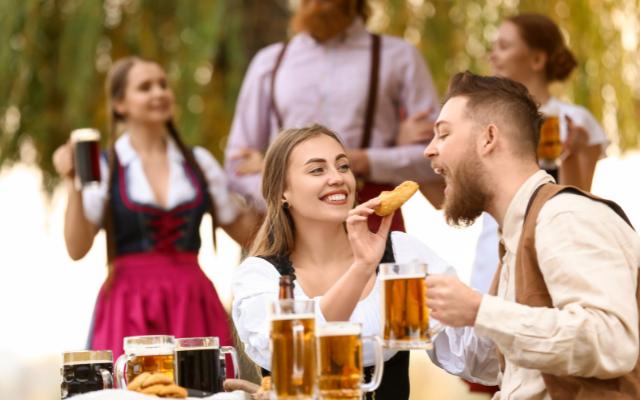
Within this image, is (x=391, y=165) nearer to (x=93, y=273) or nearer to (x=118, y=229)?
(x=118, y=229)

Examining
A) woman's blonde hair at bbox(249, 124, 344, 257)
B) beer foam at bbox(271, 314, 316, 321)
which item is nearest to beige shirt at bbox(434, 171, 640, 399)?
beer foam at bbox(271, 314, 316, 321)

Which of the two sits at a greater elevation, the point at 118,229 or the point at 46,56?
the point at 46,56

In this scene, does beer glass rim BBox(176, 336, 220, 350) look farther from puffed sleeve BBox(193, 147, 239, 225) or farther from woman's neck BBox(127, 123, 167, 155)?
woman's neck BBox(127, 123, 167, 155)

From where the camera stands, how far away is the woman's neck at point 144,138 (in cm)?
530

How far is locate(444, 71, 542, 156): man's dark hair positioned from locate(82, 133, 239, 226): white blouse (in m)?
2.27

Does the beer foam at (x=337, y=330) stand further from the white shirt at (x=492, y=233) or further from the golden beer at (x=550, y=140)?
the white shirt at (x=492, y=233)

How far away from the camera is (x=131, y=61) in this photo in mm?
5340

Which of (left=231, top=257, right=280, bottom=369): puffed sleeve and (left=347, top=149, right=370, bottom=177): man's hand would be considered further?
(left=347, top=149, right=370, bottom=177): man's hand

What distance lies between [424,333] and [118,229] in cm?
270

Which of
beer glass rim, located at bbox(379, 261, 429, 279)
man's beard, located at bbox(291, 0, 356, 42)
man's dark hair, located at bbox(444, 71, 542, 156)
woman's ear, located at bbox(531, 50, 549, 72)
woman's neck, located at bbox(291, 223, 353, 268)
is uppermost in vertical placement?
man's beard, located at bbox(291, 0, 356, 42)

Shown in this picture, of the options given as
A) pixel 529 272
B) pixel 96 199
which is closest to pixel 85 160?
pixel 96 199

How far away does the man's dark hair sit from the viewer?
3.01 metres

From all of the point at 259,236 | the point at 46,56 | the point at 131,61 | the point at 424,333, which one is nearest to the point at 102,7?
the point at 46,56

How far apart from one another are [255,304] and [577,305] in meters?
0.84
